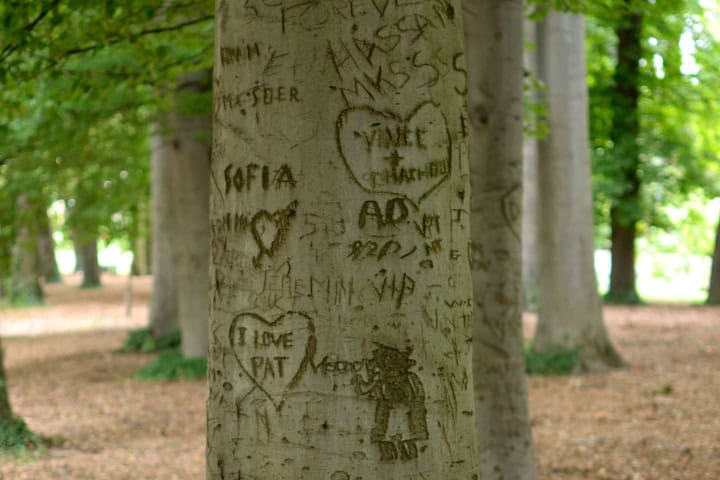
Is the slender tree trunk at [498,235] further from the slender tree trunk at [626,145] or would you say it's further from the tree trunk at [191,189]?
the slender tree trunk at [626,145]

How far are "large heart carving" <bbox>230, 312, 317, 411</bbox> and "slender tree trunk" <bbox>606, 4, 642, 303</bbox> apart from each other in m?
20.1

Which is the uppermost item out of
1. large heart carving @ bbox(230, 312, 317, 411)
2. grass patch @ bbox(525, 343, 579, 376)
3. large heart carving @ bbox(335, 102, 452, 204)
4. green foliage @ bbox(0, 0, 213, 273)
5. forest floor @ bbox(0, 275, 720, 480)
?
green foliage @ bbox(0, 0, 213, 273)

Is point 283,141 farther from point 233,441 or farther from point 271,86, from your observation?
point 233,441

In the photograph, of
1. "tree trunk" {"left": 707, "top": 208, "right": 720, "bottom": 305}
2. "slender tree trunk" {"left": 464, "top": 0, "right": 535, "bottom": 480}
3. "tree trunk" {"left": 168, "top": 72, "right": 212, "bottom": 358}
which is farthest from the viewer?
"tree trunk" {"left": 707, "top": 208, "right": 720, "bottom": 305}

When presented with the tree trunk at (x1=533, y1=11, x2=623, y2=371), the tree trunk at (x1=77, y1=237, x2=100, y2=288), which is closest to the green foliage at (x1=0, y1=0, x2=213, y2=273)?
the tree trunk at (x1=533, y1=11, x2=623, y2=371)

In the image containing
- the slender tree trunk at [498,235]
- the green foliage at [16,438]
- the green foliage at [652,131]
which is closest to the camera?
the slender tree trunk at [498,235]

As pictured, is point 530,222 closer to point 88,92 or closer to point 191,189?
point 191,189

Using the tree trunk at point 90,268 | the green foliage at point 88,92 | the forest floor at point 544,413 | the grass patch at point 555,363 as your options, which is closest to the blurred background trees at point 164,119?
the green foliage at point 88,92

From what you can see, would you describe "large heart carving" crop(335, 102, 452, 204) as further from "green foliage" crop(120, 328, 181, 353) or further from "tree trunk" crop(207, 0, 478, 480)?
"green foliage" crop(120, 328, 181, 353)

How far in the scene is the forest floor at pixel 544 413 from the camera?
6.90 m

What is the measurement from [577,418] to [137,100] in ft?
19.5

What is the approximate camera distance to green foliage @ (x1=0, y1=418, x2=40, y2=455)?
7.13 meters

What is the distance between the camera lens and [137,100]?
10.8 meters

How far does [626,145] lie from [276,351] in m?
20.7
